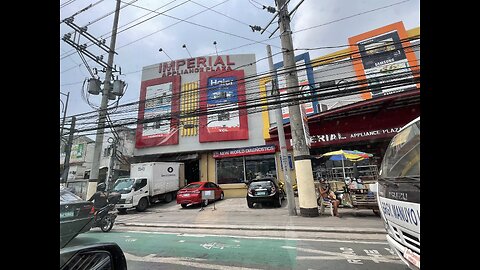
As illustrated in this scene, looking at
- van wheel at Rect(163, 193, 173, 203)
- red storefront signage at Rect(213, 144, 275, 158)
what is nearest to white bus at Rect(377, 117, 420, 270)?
red storefront signage at Rect(213, 144, 275, 158)

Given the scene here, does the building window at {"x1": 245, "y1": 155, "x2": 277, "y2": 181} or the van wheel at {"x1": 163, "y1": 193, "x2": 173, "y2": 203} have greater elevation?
the building window at {"x1": 245, "y1": 155, "x2": 277, "y2": 181}

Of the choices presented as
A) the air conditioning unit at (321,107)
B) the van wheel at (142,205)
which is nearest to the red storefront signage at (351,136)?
the air conditioning unit at (321,107)

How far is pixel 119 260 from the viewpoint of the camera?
182 centimetres

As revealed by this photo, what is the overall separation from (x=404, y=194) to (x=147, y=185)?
1228 cm

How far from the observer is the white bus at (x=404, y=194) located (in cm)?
224

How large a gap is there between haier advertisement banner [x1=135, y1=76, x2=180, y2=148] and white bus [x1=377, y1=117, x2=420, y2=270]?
46.3 ft

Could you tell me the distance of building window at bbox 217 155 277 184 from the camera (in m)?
14.7

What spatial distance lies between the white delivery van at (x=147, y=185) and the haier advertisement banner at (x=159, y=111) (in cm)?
264

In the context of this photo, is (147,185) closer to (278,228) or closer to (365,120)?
(278,228)

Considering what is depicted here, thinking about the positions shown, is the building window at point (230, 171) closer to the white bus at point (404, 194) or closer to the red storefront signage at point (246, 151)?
the red storefront signage at point (246, 151)

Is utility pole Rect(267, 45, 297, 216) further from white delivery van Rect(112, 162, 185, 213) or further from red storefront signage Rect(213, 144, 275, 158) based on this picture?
white delivery van Rect(112, 162, 185, 213)

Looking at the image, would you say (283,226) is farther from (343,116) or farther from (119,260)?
(343,116)
